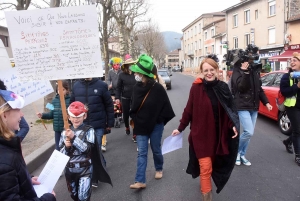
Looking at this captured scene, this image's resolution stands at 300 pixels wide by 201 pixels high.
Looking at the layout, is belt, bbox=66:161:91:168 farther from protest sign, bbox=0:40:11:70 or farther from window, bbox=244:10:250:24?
window, bbox=244:10:250:24

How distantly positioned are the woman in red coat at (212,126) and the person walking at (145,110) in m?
0.80

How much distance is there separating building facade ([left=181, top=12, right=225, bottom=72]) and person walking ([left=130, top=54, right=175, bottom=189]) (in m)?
44.8

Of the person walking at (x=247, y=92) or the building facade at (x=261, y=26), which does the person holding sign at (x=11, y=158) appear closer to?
the person walking at (x=247, y=92)

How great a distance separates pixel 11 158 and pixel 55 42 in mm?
1464

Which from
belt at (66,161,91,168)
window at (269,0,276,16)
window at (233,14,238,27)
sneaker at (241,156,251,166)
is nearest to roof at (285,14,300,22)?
window at (269,0,276,16)

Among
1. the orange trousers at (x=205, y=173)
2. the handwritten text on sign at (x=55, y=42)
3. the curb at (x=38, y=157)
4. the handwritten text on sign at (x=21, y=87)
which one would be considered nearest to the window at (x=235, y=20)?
the curb at (x=38, y=157)

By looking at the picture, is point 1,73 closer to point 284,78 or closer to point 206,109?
point 206,109

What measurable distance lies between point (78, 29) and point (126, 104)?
3975 mm

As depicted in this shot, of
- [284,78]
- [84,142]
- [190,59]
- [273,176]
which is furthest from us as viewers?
[190,59]

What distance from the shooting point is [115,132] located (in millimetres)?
7742

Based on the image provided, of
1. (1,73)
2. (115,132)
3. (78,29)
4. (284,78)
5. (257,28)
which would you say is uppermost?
(257,28)

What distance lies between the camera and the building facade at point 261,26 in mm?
Answer: 27297

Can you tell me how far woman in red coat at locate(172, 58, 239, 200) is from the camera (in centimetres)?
316

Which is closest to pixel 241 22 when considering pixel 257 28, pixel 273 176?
pixel 257 28
